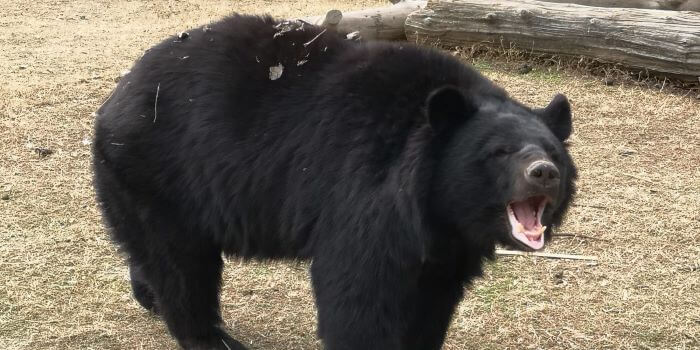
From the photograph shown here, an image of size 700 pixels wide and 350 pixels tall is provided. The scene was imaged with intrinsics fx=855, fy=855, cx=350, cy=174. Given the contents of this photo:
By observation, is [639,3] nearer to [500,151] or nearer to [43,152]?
[43,152]

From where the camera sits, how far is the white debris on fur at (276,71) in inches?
146

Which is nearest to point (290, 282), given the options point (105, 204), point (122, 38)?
point (105, 204)

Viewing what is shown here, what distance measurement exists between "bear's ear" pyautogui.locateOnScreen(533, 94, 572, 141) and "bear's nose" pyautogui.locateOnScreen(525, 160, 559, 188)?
0.47m

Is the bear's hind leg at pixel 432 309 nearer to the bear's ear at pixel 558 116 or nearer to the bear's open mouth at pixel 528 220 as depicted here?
the bear's open mouth at pixel 528 220

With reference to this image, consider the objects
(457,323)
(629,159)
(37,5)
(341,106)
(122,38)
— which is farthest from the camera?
(37,5)

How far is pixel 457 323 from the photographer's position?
4.59 m

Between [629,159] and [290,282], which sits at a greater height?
[290,282]

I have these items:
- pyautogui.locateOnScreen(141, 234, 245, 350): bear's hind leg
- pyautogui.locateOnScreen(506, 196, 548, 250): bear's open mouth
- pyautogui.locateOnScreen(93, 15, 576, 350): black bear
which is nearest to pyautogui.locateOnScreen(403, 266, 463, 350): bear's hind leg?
pyautogui.locateOnScreen(93, 15, 576, 350): black bear

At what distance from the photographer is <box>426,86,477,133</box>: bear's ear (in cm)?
320

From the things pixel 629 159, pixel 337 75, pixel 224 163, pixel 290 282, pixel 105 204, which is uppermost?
pixel 337 75

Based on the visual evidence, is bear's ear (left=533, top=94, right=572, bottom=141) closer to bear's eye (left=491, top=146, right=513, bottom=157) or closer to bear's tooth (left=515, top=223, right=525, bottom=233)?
bear's eye (left=491, top=146, right=513, bottom=157)

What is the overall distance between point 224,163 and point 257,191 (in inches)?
7.4

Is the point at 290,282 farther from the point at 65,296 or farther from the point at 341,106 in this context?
the point at 341,106

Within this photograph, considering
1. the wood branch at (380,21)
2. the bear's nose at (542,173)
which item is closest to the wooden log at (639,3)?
the wood branch at (380,21)
